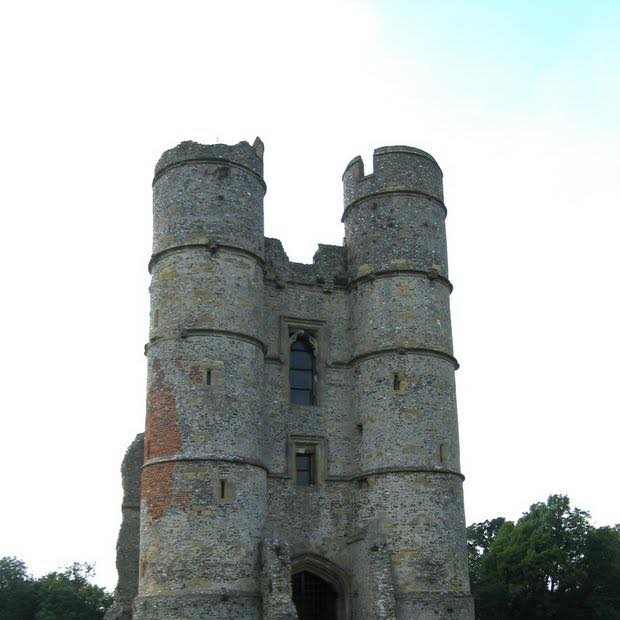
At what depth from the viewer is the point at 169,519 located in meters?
20.0

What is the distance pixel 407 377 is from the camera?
23.4 metres

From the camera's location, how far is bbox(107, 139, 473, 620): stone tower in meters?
20.2

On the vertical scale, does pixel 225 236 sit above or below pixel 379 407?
above

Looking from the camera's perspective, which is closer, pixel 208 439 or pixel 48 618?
pixel 208 439

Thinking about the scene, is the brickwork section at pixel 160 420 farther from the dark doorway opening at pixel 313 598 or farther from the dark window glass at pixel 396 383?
the dark window glass at pixel 396 383

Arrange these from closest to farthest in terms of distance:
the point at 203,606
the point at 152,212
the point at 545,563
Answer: the point at 203,606 < the point at 152,212 < the point at 545,563

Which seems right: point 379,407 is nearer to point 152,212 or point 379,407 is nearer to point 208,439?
point 208,439

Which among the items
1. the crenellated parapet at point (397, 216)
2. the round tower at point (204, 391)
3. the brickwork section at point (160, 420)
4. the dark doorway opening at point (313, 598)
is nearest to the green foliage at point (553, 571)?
the dark doorway opening at point (313, 598)

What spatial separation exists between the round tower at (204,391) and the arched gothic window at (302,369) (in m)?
2.02

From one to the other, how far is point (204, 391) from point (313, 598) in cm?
678

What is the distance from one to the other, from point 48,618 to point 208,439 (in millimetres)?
33076

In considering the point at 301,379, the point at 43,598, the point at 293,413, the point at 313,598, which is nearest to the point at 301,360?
the point at 301,379

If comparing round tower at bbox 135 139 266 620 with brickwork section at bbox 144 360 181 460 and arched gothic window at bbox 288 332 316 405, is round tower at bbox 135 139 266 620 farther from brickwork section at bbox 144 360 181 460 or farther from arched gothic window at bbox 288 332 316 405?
arched gothic window at bbox 288 332 316 405

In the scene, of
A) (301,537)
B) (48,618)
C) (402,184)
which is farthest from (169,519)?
(48,618)
